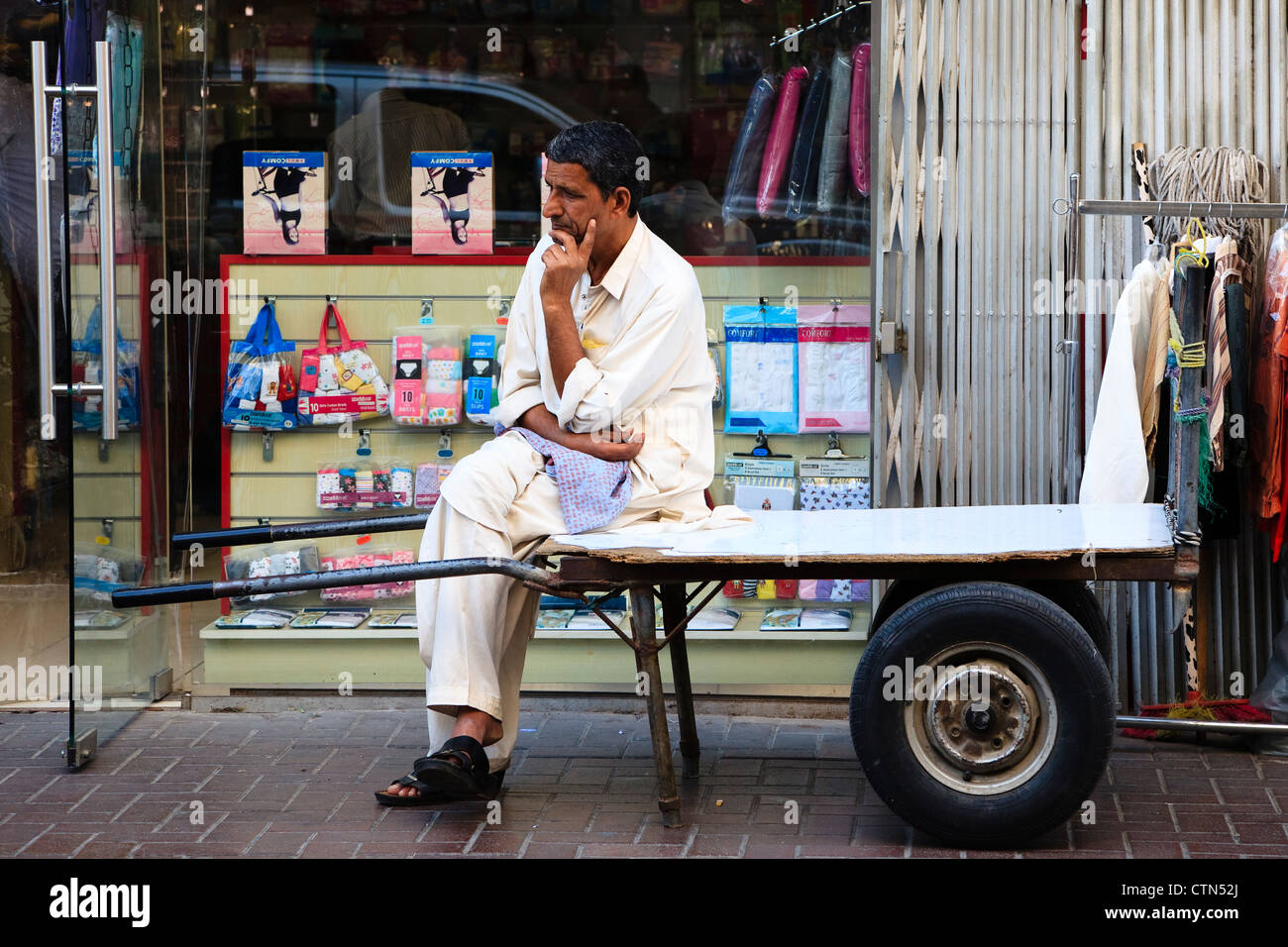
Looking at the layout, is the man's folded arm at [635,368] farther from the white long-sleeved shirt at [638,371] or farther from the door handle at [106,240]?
the door handle at [106,240]

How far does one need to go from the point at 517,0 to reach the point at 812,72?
52.2 inches

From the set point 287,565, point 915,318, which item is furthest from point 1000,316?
point 287,565

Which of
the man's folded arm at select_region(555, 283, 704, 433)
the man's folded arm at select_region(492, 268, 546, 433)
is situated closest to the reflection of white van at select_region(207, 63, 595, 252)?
the man's folded arm at select_region(492, 268, 546, 433)

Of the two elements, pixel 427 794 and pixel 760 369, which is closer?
pixel 427 794

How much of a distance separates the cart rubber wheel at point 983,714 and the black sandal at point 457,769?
116 cm

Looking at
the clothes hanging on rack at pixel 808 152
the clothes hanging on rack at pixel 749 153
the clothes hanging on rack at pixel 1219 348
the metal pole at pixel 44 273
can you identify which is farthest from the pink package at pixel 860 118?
the metal pole at pixel 44 273

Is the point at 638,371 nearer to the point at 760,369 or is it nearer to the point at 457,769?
the point at 457,769

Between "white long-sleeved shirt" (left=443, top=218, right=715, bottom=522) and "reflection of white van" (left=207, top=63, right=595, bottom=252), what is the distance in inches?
68.2

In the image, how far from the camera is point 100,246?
552 cm

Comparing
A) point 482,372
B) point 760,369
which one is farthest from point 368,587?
point 760,369

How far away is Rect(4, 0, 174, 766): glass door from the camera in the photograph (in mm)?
5406

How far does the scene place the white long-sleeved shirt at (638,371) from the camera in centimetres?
467

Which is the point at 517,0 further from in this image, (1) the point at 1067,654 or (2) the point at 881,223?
(1) the point at 1067,654

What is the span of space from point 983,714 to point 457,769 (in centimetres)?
155
